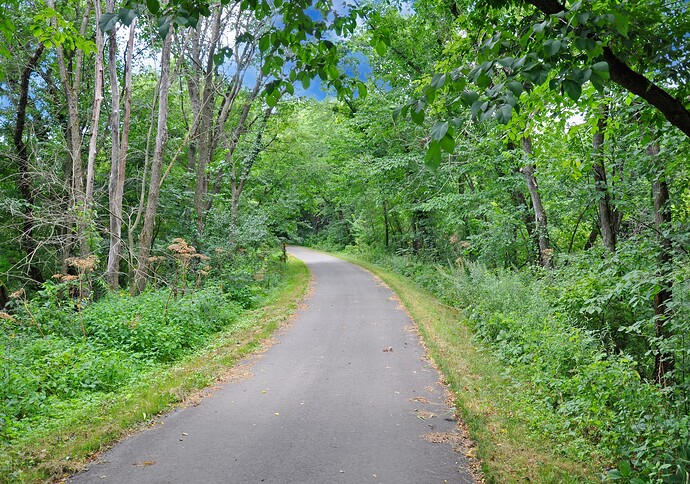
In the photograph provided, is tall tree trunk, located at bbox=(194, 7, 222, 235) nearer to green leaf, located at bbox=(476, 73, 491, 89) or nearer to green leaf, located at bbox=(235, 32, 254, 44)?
green leaf, located at bbox=(235, 32, 254, 44)

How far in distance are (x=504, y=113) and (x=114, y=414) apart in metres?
5.55

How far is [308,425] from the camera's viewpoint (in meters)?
5.31

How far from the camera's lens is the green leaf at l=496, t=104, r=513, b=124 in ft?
5.92

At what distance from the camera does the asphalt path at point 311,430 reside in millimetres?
4203

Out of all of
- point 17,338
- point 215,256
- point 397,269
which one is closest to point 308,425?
point 17,338

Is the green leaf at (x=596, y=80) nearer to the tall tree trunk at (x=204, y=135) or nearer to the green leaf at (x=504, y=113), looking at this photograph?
the green leaf at (x=504, y=113)

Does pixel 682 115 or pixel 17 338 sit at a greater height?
pixel 682 115

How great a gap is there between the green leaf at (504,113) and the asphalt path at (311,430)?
349 cm

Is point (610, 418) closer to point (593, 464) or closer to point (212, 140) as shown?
point (593, 464)

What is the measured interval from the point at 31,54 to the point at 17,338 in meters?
10.3

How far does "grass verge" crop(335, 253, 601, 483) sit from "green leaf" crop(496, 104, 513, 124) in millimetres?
3422

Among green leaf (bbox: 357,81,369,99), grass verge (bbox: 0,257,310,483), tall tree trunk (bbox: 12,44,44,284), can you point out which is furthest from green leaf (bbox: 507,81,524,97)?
tall tree trunk (bbox: 12,44,44,284)

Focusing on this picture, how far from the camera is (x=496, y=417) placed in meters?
5.37

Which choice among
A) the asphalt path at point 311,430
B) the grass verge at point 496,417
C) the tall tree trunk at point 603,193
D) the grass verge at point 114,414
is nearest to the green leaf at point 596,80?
the grass verge at point 496,417
